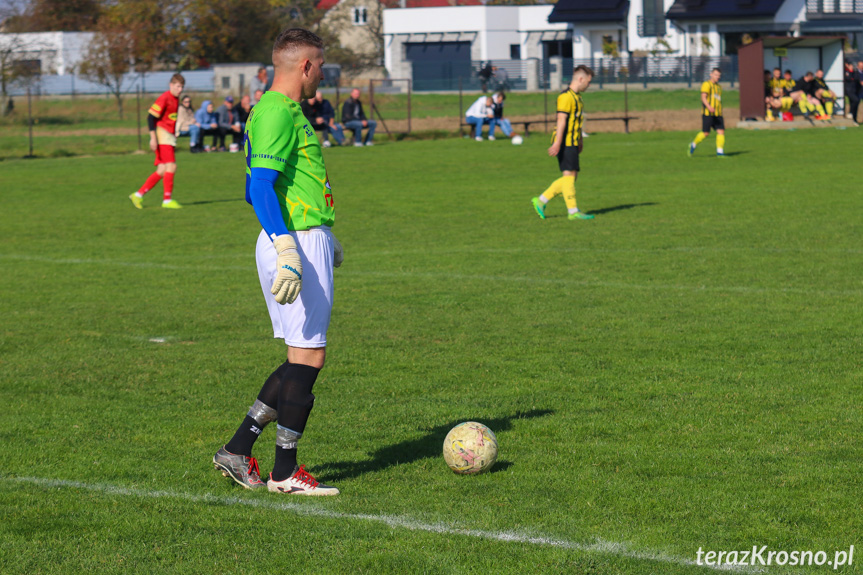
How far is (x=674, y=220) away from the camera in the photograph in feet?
50.3

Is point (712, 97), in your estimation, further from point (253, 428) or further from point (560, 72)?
point (560, 72)

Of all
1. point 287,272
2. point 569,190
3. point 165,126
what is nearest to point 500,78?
point 165,126

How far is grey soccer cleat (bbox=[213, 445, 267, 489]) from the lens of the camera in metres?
5.04

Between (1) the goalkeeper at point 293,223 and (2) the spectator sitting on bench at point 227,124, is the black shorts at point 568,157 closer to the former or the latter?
(1) the goalkeeper at point 293,223

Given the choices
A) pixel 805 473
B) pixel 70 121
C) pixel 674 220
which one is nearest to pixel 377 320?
pixel 805 473

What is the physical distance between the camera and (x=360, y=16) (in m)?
96.4

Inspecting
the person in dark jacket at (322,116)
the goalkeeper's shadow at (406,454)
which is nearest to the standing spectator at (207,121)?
the person in dark jacket at (322,116)

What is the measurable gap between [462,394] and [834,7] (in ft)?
221

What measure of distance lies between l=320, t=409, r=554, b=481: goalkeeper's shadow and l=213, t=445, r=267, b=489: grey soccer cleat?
373 millimetres

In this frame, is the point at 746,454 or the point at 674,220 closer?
the point at 746,454

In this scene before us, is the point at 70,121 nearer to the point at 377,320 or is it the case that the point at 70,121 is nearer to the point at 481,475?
the point at 377,320

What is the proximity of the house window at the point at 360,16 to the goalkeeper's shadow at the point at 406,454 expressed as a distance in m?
93.4

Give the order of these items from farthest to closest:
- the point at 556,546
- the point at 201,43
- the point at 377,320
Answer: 1. the point at 201,43
2. the point at 377,320
3. the point at 556,546

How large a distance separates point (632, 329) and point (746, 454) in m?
3.33
